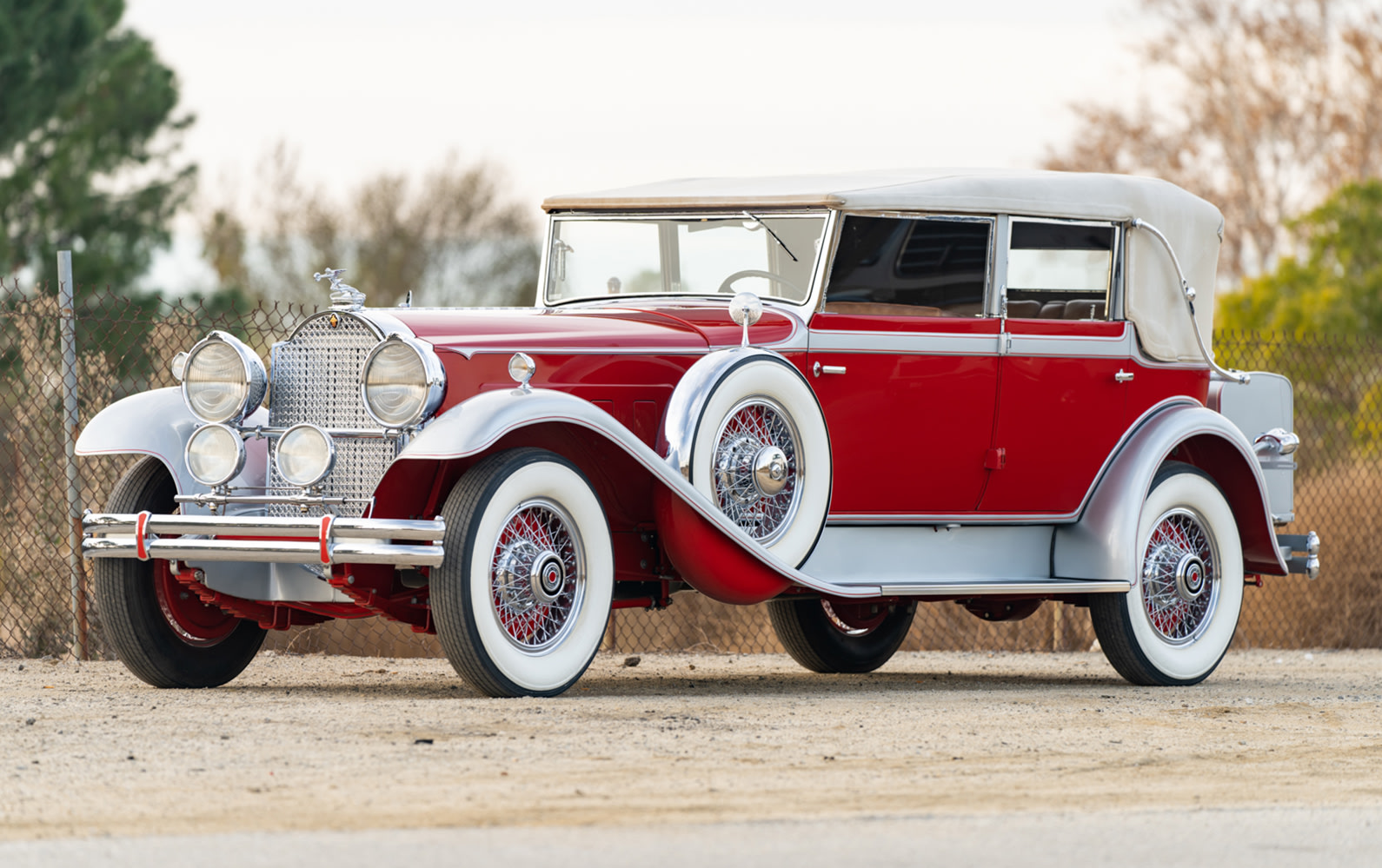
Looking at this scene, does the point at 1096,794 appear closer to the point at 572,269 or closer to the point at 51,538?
the point at 572,269

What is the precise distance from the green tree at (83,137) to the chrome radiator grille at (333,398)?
47.8 ft

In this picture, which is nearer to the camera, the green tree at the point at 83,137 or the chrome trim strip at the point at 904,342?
the chrome trim strip at the point at 904,342

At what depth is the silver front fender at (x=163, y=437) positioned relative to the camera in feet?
23.5

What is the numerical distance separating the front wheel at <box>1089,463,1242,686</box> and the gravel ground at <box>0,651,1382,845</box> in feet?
0.70

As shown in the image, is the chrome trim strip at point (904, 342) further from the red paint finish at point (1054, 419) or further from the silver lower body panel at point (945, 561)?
the silver lower body panel at point (945, 561)

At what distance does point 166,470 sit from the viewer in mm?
7418

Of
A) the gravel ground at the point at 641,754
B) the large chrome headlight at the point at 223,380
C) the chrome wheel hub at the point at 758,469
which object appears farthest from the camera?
the chrome wheel hub at the point at 758,469

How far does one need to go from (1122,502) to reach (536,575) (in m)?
2.82

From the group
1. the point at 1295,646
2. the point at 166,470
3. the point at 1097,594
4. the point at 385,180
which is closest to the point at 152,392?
the point at 166,470

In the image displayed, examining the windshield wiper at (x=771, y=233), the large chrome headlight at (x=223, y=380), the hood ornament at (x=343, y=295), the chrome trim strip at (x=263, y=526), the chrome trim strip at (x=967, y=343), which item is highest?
the windshield wiper at (x=771, y=233)

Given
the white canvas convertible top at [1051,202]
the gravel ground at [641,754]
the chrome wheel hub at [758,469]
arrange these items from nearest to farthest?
the gravel ground at [641,754]
the chrome wheel hub at [758,469]
the white canvas convertible top at [1051,202]

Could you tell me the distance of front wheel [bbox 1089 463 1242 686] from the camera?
8.38m

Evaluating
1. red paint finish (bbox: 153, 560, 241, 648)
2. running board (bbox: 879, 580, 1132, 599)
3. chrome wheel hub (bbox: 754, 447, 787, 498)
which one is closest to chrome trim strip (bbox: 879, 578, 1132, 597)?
running board (bbox: 879, 580, 1132, 599)

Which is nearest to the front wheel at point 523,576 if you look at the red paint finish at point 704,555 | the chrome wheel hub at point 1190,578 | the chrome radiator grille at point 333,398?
the red paint finish at point 704,555
